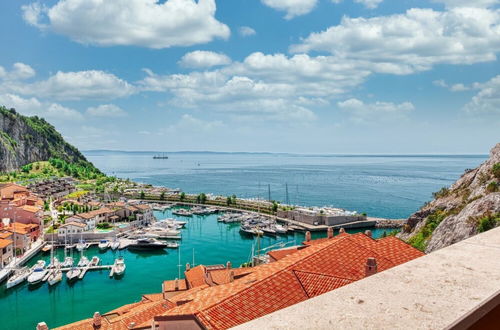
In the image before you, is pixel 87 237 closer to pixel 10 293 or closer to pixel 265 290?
pixel 10 293

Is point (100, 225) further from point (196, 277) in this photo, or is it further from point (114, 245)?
point (196, 277)

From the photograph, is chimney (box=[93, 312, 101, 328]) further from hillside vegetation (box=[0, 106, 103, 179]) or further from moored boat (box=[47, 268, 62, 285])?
hillside vegetation (box=[0, 106, 103, 179])

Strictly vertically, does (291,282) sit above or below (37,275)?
above

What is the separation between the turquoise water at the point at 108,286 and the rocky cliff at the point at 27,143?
82669mm

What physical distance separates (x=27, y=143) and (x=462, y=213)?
134 metres

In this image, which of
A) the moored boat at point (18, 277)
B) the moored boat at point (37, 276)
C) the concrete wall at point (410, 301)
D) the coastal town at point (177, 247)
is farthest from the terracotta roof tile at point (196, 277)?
the concrete wall at point (410, 301)

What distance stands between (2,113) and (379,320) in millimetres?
142635

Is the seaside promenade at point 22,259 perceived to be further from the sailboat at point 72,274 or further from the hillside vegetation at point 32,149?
the hillside vegetation at point 32,149

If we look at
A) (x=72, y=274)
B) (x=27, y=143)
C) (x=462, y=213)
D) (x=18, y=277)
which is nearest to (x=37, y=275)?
(x=18, y=277)

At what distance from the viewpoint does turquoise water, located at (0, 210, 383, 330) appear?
90.4 ft

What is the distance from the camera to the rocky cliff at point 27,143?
112438 millimetres

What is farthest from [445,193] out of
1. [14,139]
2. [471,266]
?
[14,139]

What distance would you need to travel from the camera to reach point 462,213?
71.7 feet

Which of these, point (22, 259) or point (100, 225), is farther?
point (100, 225)
